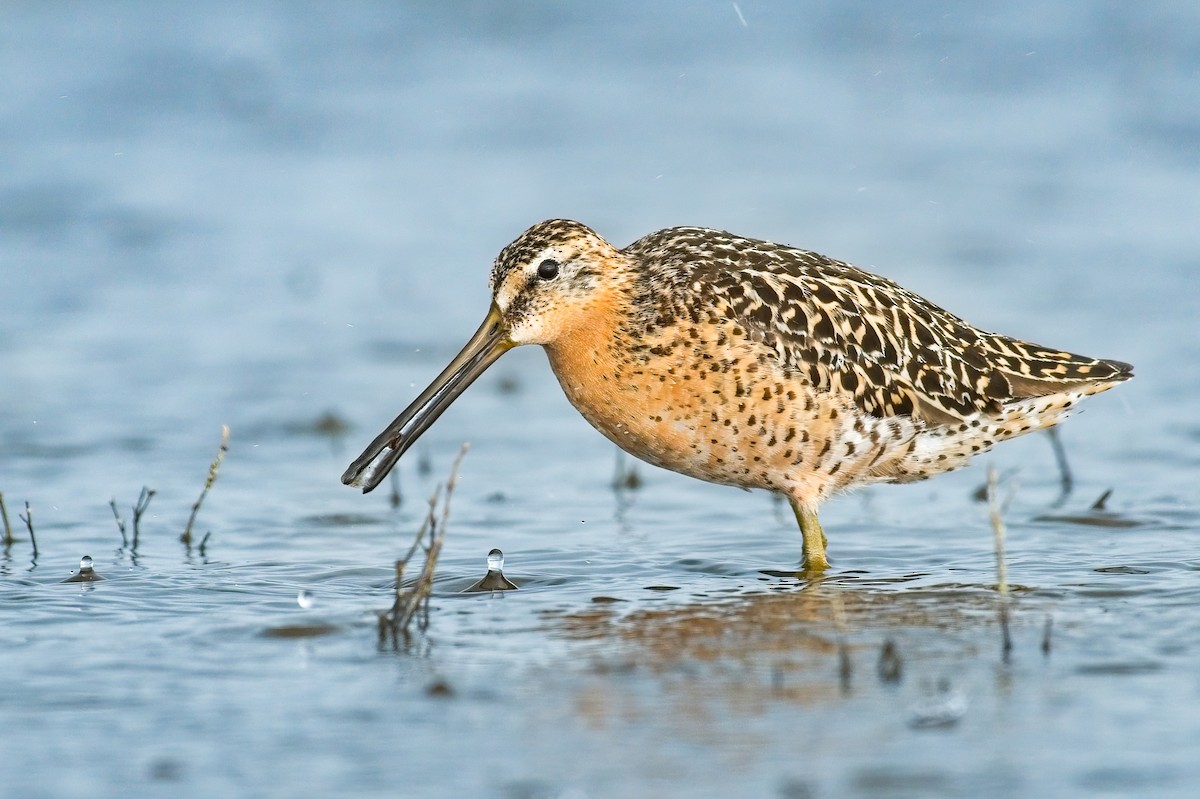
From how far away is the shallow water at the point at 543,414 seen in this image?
470cm

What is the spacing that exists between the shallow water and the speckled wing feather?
0.61 metres

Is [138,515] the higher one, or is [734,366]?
[734,366]

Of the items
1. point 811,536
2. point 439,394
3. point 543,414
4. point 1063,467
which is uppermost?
point 543,414

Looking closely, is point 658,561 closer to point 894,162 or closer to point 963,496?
point 963,496

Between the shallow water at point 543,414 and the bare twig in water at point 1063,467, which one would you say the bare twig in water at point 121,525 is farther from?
the bare twig in water at point 1063,467

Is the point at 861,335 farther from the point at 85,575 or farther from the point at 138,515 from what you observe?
the point at 85,575

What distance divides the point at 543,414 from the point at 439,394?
2.53 m

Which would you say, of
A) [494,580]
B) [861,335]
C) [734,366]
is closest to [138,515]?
[494,580]

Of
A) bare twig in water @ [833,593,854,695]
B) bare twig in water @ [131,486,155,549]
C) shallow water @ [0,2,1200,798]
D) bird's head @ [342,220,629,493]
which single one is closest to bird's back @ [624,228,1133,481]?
bird's head @ [342,220,629,493]

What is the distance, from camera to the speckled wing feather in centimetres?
665

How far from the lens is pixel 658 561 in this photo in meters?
6.86

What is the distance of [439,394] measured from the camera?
6777 mm

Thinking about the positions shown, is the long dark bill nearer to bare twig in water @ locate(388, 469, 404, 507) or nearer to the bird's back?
the bird's back

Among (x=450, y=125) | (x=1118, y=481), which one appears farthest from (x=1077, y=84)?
→ (x=1118, y=481)
